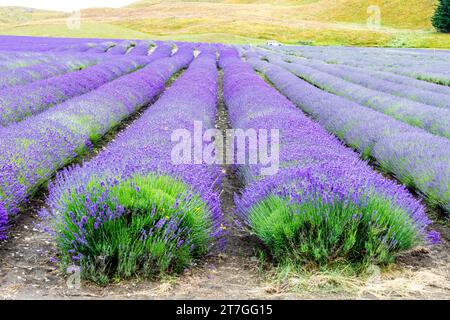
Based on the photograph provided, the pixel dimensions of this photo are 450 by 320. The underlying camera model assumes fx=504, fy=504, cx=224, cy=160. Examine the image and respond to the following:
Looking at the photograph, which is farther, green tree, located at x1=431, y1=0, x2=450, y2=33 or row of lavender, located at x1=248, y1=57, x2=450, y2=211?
green tree, located at x1=431, y1=0, x2=450, y2=33

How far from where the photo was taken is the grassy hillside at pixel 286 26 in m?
46.6

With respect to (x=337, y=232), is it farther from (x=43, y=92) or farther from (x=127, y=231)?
(x=43, y=92)

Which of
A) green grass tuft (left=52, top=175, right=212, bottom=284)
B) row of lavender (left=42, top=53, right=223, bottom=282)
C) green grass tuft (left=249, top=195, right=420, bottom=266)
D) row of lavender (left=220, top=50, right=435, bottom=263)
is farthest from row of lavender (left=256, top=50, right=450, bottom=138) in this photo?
green grass tuft (left=52, top=175, right=212, bottom=284)

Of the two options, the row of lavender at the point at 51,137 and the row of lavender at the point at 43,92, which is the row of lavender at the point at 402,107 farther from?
the row of lavender at the point at 43,92

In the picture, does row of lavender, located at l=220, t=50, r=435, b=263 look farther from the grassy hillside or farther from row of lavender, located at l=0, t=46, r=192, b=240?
the grassy hillside

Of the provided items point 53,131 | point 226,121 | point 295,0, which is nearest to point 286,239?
point 53,131

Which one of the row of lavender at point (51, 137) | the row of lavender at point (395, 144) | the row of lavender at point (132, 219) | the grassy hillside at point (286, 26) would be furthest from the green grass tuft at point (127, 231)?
the grassy hillside at point (286, 26)

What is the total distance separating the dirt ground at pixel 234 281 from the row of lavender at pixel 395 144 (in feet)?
3.62

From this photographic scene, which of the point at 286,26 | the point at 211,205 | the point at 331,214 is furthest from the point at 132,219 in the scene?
the point at 286,26

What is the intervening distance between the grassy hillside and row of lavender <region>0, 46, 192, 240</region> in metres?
36.9

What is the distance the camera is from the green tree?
45.6m
